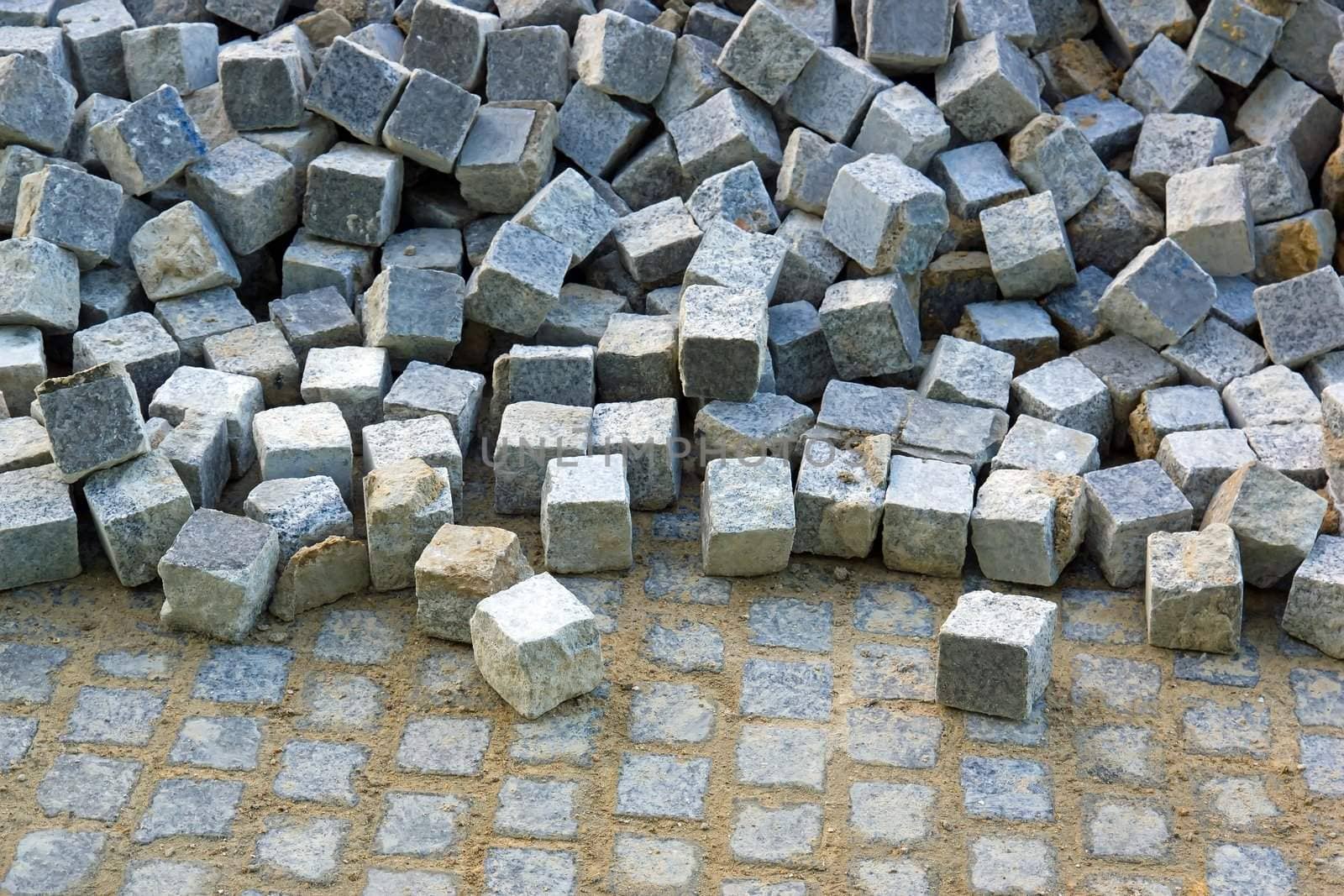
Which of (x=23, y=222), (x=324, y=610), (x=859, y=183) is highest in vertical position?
(x=859, y=183)

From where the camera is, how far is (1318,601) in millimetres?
4750

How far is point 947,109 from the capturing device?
6344 mm

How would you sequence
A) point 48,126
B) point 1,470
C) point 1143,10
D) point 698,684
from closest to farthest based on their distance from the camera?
point 698,684
point 1,470
point 48,126
point 1143,10

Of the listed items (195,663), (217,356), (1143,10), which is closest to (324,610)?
(195,663)

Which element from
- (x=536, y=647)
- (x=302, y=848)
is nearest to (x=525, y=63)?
(x=536, y=647)

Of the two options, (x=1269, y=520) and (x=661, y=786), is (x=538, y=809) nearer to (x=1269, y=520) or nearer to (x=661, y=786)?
(x=661, y=786)

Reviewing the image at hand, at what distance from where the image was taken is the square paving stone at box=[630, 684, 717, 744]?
4.45m

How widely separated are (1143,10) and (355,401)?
3979 mm

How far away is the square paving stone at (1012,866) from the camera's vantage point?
3953mm

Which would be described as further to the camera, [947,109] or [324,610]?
[947,109]

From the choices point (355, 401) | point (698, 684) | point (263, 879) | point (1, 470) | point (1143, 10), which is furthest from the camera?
point (1143, 10)

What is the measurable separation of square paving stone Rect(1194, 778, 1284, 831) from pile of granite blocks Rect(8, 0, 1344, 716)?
574mm

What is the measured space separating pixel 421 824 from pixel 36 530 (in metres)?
1.78

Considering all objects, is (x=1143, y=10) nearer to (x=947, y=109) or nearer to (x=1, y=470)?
(x=947, y=109)
